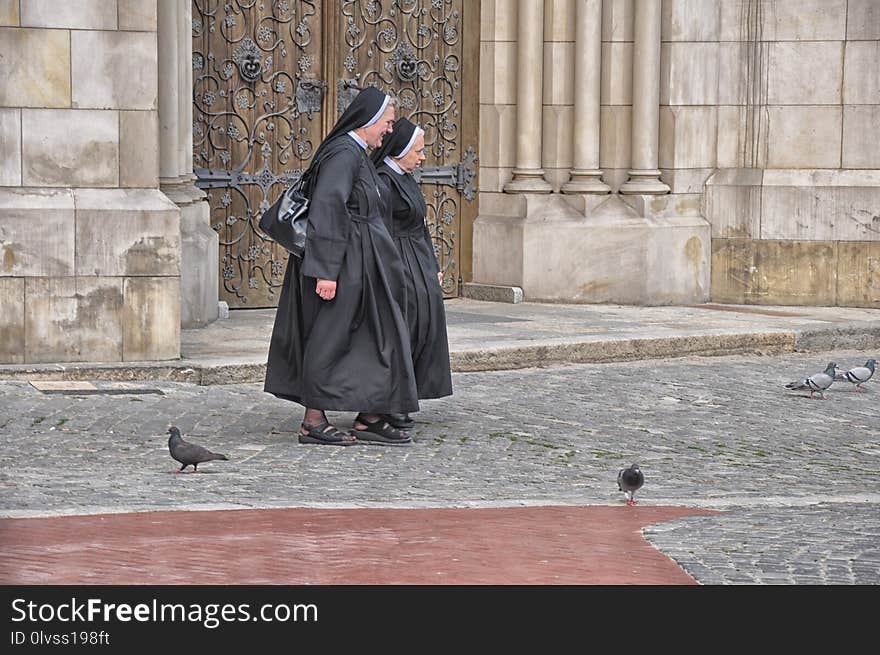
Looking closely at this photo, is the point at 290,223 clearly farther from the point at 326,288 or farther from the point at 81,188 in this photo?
the point at 81,188

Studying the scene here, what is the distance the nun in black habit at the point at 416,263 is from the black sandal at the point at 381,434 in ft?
0.49

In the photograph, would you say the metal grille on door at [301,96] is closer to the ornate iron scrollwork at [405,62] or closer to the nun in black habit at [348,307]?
the ornate iron scrollwork at [405,62]

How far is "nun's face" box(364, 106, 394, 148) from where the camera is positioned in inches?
364

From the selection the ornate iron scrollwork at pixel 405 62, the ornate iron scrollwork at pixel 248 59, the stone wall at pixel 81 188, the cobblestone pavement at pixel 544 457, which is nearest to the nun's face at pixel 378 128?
the cobblestone pavement at pixel 544 457

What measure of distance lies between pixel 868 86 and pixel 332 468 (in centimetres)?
792

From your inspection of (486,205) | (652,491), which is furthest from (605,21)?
(652,491)

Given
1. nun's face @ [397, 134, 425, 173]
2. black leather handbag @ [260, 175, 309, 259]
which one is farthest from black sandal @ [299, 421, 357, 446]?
nun's face @ [397, 134, 425, 173]

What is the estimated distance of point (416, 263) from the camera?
9.44m

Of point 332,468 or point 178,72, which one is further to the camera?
point 178,72

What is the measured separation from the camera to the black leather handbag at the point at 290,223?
357 inches

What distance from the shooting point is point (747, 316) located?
1427 cm

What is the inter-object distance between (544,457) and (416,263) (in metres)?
1.22

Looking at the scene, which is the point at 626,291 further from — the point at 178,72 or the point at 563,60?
the point at 178,72
